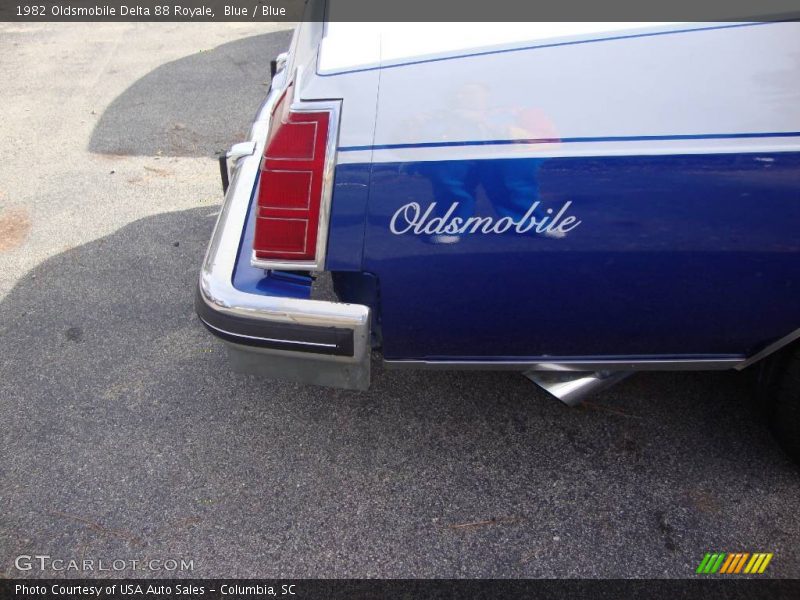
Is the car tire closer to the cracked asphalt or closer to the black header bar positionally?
the cracked asphalt

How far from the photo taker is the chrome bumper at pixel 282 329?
1.79 meters

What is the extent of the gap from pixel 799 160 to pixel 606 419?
1.15 m

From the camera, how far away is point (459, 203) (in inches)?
65.3

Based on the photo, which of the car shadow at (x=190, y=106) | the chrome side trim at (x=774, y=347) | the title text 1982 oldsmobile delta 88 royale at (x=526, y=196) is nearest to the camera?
the title text 1982 oldsmobile delta 88 royale at (x=526, y=196)

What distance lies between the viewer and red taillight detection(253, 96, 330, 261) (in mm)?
1678

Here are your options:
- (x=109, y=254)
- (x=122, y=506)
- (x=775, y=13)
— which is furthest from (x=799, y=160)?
(x=109, y=254)

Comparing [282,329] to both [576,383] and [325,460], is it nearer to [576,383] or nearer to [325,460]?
[325,460]

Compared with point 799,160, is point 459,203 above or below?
below

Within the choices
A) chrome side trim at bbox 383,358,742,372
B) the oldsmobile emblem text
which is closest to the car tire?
chrome side trim at bbox 383,358,742,372

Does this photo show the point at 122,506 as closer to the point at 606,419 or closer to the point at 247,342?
the point at 247,342

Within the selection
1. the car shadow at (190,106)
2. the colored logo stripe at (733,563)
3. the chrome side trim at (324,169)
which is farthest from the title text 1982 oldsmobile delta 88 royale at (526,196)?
the car shadow at (190,106)

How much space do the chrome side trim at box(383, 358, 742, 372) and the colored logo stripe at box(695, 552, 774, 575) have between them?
0.57 meters
